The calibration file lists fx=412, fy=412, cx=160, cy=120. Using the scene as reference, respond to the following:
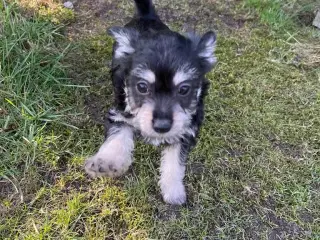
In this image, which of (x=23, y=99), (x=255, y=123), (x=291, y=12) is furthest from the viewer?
(x=291, y=12)

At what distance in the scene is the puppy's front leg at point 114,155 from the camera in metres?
2.79

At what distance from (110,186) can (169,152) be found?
50 cm

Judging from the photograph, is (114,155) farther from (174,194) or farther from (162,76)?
(162,76)

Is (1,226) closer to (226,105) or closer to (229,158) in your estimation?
(229,158)

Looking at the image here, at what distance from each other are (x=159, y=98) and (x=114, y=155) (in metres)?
0.54

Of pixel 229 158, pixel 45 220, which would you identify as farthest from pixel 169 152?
pixel 45 220

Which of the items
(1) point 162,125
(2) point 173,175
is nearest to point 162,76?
(1) point 162,125

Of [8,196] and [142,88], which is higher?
[142,88]

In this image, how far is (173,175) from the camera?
3.02 m

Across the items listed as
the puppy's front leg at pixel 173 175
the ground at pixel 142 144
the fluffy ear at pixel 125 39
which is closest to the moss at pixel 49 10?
the ground at pixel 142 144

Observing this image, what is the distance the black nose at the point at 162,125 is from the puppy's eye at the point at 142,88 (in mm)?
219

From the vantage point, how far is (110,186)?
3037mm

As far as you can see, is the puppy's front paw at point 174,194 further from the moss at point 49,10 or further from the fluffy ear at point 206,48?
the moss at point 49,10

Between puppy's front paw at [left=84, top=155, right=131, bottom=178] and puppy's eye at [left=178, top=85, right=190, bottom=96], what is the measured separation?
0.63 m
